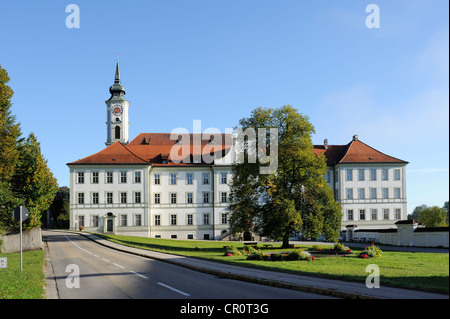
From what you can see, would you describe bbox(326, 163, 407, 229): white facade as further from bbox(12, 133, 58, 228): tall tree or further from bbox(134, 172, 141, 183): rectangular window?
bbox(12, 133, 58, 228): tall tree

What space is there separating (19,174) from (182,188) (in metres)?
33.3

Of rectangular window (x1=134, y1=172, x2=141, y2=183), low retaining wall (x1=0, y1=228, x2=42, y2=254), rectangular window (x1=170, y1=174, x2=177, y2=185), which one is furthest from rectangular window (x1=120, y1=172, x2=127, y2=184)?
low retaining wall (x1=0, y1=228, x2=42, y2=254)

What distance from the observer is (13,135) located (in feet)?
108

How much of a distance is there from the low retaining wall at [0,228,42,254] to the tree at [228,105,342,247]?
1681 cm

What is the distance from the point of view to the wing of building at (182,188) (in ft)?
209

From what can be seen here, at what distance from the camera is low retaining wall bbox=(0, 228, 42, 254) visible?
35.0 m

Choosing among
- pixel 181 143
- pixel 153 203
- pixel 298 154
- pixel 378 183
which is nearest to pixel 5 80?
pixel 298 154

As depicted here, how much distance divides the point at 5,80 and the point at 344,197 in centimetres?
5111

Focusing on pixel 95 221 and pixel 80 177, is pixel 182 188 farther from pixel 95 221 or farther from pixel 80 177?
pixel 80 177

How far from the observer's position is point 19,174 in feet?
117

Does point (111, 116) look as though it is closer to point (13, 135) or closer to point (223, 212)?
point (223, 212)

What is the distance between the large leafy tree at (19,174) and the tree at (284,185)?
54.3 feet

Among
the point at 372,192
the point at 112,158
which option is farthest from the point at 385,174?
the point at 112,158

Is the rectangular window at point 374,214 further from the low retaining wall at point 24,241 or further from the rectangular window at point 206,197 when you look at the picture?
the low retaining wall at point 24,241
